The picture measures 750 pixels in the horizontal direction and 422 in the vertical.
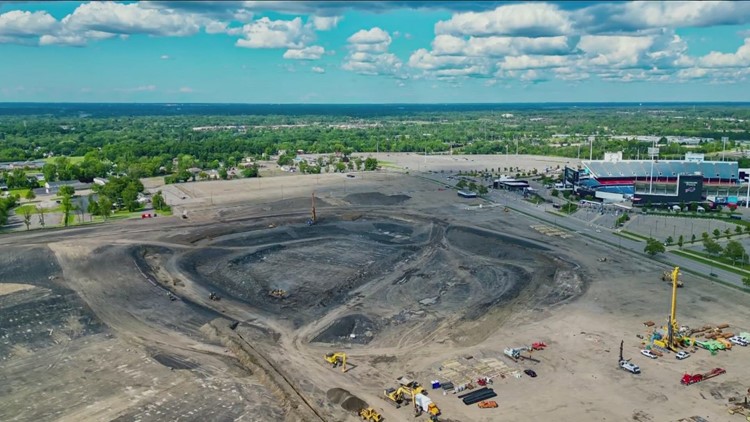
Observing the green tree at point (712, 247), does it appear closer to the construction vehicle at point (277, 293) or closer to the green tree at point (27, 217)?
the construction vehicle at point (277, 293)

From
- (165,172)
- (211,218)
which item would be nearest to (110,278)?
(211,218)

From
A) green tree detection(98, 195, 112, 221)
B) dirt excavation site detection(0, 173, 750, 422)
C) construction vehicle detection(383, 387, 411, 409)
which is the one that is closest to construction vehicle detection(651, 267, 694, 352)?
dirt excavation site detection(0, 173, 750, 422)

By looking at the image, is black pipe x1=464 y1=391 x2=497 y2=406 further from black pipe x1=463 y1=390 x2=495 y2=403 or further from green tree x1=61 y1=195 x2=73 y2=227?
green tree x1=61 y1=195 x2=73 y2=227

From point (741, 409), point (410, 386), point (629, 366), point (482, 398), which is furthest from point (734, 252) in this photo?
point (410, 386)

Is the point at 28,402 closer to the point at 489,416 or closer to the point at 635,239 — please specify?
the point at 489,416

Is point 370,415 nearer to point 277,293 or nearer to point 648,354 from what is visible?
point 648,354

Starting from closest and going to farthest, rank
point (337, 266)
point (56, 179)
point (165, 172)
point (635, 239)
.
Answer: point (337, 266), point (635, 239), point (56, 179), point (165, 172)
